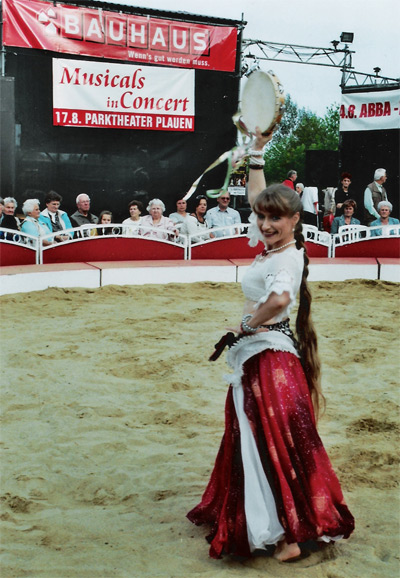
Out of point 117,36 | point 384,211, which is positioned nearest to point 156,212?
point 384,211

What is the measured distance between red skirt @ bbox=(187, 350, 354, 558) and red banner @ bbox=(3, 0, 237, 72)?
10763 millimetres

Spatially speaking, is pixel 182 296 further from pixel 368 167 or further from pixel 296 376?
pixel 368 167

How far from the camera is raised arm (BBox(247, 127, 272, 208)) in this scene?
10.1 ft

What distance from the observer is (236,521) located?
2.77 m

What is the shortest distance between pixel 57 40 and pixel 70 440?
32.7 feet

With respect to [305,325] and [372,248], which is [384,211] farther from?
[305,325]

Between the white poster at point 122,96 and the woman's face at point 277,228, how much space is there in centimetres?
1064

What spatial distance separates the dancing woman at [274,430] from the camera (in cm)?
270

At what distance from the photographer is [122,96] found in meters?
13.3

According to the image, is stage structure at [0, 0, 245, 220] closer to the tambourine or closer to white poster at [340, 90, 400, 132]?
white poster at [340, 90, 400, 132]

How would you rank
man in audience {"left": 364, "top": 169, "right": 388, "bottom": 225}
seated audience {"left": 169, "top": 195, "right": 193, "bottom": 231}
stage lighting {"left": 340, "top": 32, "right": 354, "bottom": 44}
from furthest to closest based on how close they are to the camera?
stage lighting {"left": 340, "top": 32, "right": 354, "bottom": 44} → man in audience {"left": 364, "top": 169, "right": 388, "bottom": 225} → seated audience {"left": 169, "top": 195, "right": 193, "bottom": 231}

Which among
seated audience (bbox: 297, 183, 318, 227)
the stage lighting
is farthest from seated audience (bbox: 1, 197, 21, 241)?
the stage lighting

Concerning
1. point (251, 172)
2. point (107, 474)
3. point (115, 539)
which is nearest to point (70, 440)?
point (107, 474)

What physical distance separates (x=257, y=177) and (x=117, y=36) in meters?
10.8
